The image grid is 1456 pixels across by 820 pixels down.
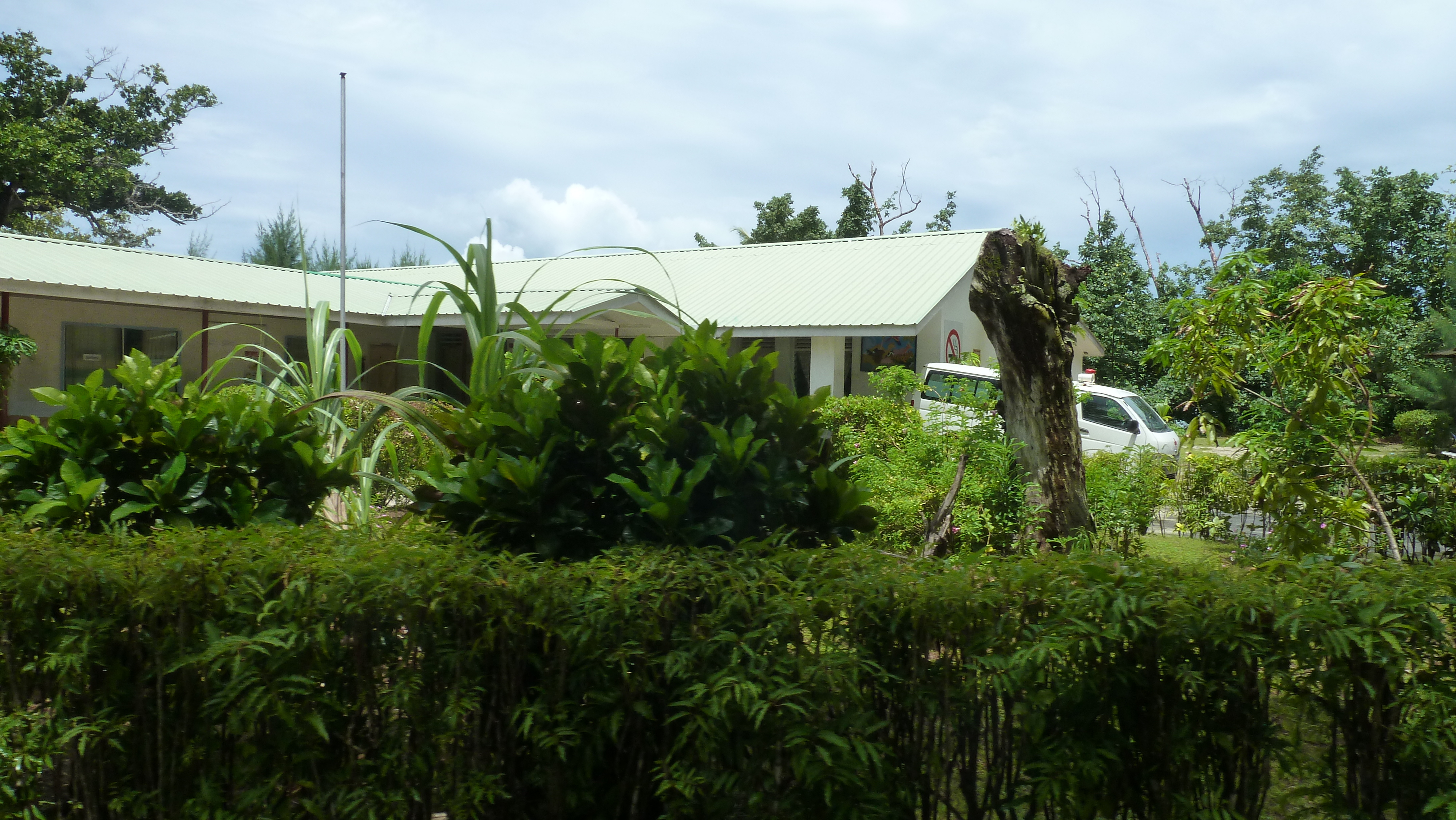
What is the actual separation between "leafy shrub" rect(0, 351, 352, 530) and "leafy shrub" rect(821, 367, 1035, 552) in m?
4.02

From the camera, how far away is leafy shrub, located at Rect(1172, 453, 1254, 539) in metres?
10.9

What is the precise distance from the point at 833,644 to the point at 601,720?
0.57 meters

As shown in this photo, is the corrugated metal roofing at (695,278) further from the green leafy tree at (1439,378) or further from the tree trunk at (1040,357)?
the green leafy tree at (1439,378)

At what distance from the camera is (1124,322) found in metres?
29.5

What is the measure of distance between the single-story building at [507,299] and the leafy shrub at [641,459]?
10924mm

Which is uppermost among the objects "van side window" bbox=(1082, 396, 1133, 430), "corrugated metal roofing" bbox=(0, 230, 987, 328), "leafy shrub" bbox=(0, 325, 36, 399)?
"corrugated metal roofing" bbox=(0, 230, 987, 328)

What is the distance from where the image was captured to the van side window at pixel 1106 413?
1653cm

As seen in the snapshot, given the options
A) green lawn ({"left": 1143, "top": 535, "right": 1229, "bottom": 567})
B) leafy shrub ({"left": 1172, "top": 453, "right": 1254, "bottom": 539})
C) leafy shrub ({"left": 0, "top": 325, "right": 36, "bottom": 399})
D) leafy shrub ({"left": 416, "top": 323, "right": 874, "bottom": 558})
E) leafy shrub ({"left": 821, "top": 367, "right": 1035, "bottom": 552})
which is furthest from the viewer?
leafy shrub ({"left": 0, "top": 325, "right": 36, "bottom": 399})

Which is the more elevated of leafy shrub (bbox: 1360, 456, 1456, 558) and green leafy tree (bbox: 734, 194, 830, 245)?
green leafy tree (bbox: 734, 194, 830, 245)

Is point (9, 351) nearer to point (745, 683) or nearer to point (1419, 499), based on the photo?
point (745, 683)

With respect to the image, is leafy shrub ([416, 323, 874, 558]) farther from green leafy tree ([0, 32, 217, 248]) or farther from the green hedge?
green leafy tree ([0, 32, 217, 248])

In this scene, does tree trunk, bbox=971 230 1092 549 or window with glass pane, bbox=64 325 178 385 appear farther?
window with glass pane, bbox=64 325 178 385

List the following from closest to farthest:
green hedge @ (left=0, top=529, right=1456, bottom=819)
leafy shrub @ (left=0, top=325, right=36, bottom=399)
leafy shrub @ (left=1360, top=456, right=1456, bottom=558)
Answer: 1. green hedge @ (left=0, top=529, right=1456, bottom=819)
2. leafy shrub @ (left=1360, top=456, right=1456, bottom=558)
3. leafy shrub @ (left=0, top=325, right=36, bottom=399)

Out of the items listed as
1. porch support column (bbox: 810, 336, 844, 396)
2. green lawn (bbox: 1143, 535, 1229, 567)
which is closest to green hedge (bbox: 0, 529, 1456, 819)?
green lawn (bbox: 1143, 535, 1229, 567)
